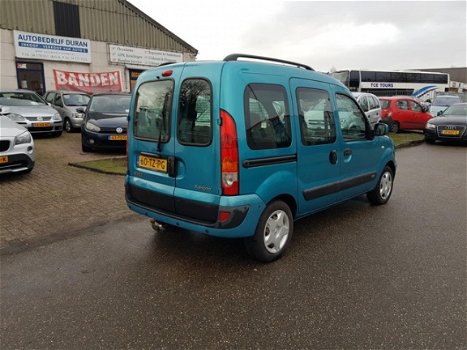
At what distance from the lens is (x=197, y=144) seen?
10.8 feet

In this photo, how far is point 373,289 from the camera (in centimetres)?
315

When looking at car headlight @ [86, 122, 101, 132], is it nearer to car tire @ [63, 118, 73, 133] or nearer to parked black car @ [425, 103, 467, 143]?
car tire @ [63, 118, 73, 133]

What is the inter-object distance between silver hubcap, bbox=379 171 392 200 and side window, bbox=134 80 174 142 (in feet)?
11.7

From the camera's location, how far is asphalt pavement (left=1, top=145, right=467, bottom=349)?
2543 mm

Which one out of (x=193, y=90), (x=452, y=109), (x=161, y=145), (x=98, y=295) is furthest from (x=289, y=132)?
(x=452, y=109)

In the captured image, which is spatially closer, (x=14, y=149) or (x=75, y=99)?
(x=14, y=149)

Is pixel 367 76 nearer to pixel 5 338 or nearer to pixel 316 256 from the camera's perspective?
pixel 316 256

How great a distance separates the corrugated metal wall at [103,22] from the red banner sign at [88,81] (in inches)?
77.4

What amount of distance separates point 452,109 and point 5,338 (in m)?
15.6

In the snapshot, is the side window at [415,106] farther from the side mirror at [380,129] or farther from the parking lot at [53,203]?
the parking lot at [53,203]

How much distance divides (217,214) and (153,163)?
0.95 metres

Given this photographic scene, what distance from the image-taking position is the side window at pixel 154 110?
11.6 ft

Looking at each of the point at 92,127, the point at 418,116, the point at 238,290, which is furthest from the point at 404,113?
the point at 238,290

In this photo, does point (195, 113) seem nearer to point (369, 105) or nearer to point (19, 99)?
point (369, 105)
